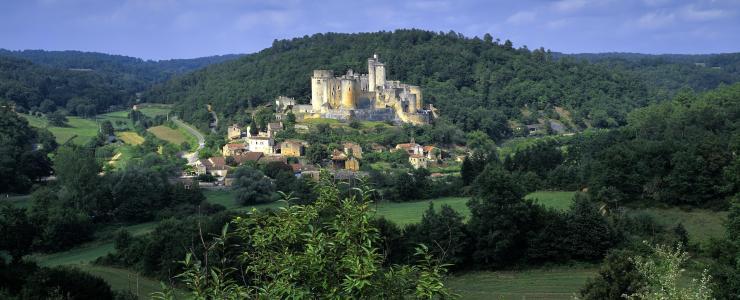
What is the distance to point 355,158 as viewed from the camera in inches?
2058

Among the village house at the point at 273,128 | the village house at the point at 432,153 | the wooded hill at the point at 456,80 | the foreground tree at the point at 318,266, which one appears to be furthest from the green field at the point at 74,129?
the foreground tree at the point at 318,266

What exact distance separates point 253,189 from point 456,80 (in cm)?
5179

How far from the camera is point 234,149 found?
182 feet

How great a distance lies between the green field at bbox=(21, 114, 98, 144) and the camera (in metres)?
67.0

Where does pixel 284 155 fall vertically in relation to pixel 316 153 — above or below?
below

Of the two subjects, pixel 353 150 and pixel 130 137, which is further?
pixel 130 137

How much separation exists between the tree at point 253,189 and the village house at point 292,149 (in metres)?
11.9

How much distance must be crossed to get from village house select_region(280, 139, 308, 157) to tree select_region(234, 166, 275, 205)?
1187 centimetres

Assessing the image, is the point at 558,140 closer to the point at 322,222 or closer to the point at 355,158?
the point at 355,158

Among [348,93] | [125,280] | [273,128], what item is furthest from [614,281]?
[348,93]

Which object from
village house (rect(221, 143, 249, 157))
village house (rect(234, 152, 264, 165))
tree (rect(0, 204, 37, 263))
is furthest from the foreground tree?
village house (rect(221, 143, 249, 157))

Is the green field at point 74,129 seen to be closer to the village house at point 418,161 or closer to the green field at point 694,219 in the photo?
the village house at point 418,161

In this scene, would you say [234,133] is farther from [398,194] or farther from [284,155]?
[398,194]

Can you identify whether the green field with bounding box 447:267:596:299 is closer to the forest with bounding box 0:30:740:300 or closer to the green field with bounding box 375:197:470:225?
the forest with bounding box 0:30:740:300
